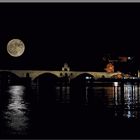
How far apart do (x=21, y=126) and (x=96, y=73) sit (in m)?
104

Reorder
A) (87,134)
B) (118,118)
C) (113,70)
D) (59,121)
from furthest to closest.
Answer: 1. (113,70)
2. (118,118)
3. (59,121)
4. (87,134)

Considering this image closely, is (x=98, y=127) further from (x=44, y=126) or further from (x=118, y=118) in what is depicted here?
(x=118, y=118)

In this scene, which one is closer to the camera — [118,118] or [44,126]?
[44,126]

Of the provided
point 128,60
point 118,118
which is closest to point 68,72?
point 128,60

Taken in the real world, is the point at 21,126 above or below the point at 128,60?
below

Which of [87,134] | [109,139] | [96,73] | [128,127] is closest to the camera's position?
[109,139]

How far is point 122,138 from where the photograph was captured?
9688 mm

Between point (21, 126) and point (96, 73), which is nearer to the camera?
point (21, 126)

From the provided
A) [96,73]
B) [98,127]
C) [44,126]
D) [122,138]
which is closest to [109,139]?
[122,138]

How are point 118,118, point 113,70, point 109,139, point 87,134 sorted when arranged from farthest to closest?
point 113,70 < point 118,118 < point 87,134 < point 109,139

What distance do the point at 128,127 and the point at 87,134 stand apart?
1805 mm

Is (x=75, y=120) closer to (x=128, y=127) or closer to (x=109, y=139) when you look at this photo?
(x=128, y=127)

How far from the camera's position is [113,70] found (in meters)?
123

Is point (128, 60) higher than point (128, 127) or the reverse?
higher
